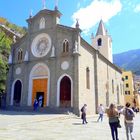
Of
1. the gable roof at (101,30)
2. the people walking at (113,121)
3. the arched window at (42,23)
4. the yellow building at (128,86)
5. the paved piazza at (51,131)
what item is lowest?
the paved piazza at (51,131)

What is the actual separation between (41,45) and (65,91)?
769 centimetres

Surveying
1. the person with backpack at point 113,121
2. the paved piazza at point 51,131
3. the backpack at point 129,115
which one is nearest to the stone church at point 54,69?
the paved piazza at point 51,131

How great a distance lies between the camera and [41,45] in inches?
1190

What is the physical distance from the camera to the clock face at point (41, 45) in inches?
1166

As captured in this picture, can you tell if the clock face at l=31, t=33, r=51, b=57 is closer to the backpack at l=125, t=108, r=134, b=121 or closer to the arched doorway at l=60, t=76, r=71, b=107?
the arched doorway at l=60, t=76, r=71, b=107

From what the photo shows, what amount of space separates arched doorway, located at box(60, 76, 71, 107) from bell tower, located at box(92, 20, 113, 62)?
19.5 metres

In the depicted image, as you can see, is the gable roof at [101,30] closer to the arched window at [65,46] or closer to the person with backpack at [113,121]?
the arched window at [65,46]

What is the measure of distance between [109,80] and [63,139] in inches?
1128

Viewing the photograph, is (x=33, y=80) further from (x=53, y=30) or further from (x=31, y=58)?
(x=53, y=30)

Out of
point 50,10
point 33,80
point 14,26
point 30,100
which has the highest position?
point 14,26

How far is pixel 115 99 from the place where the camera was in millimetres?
39875

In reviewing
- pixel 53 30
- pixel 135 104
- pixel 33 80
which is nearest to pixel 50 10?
pixel 53 30

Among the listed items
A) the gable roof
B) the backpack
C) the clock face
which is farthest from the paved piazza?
the gable roof

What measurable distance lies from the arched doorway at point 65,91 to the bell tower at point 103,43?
769 inches
